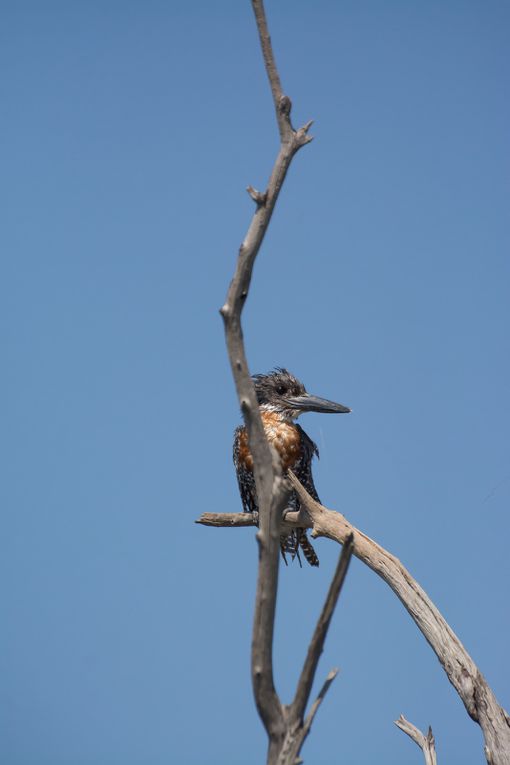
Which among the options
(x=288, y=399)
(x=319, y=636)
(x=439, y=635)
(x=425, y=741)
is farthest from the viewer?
(x=288, y=399)

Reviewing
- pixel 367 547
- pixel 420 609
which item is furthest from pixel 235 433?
pixel 420 609

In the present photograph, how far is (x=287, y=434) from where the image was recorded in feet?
13.9

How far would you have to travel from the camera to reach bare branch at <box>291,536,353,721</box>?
1.98 meters

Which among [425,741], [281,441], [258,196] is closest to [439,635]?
[425,741]

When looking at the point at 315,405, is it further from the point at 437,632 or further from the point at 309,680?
the point at 309,680

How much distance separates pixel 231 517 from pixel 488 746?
126 centimetres

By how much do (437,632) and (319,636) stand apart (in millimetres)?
1259

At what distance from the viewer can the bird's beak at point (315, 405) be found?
4.29 m

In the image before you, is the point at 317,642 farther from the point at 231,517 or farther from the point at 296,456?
the point at 296,456

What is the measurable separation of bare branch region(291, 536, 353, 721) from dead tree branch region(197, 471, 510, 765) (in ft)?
2.91

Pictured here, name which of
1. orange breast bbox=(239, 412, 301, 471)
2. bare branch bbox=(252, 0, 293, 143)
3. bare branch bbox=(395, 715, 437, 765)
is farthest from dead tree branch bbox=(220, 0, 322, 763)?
orange breast bbox=(239, 412, 301, 471)

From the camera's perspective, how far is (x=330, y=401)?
14.2ft

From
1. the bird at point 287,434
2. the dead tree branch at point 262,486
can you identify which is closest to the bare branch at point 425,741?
the bird at point 287,434

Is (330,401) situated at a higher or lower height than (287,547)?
higher
